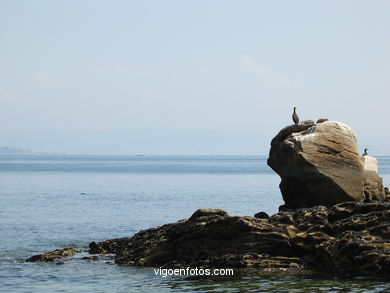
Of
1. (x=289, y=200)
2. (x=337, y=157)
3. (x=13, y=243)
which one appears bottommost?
(x=13, y=243)

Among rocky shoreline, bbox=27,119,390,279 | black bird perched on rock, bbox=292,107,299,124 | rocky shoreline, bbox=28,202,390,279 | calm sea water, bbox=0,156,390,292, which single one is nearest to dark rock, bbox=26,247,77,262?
rocky shoreline, bbox=27,119,390,279

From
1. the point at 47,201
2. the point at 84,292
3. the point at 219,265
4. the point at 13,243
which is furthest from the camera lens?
the point at 47,201

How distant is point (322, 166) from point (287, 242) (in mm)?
8129

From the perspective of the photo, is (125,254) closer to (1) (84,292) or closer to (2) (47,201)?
(1) (84,292)

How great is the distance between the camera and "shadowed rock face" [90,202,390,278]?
2472cm

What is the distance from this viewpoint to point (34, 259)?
1195 inches

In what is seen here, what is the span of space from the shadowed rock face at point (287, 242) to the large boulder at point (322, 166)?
4960mm

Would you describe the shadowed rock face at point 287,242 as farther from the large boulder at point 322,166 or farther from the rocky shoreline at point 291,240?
the large boulder at point 322,166

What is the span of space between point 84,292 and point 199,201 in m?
49.1

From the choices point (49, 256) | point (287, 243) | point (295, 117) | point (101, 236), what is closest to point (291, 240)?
point (287, 243)

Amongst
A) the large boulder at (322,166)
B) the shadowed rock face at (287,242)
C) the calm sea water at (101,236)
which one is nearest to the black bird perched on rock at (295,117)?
the large boulder at (322,166)

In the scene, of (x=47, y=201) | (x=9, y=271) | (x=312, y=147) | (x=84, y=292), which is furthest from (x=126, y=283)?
(x=47, y=201)

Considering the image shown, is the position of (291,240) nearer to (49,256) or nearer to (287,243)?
(287,243)

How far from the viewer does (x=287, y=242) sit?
26188 millimetres
